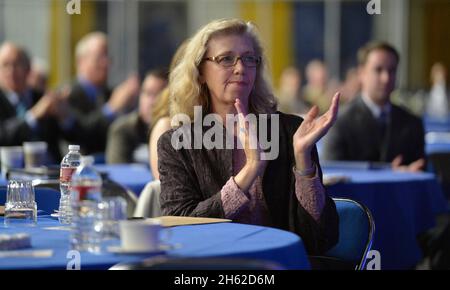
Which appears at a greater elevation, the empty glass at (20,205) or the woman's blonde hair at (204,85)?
the woman's blonde hair at (204,85)

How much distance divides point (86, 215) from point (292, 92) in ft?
51.2

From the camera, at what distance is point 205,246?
Result: 3.26m

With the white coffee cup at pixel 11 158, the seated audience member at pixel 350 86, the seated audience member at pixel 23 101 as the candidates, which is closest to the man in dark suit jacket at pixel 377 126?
the white coffee cup at pixel 11 158

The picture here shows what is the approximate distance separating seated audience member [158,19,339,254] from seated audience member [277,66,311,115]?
12.5 meters

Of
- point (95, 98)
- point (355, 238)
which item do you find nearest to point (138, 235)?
point (355, 238)

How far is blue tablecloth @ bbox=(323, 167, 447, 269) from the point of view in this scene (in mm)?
6094

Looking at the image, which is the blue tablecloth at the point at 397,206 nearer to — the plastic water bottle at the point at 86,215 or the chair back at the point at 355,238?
the chair back at the point at 355,238

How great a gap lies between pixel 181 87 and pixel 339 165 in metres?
2.90

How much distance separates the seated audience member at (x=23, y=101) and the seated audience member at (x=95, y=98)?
1.36 ft

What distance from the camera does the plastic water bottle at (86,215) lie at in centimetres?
324

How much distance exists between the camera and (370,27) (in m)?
21.1

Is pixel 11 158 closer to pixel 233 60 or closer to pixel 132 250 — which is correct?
pixel 233 60

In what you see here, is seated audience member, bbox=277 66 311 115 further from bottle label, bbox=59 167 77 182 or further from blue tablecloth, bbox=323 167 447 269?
bottle label, bbox=59 167 77 182
